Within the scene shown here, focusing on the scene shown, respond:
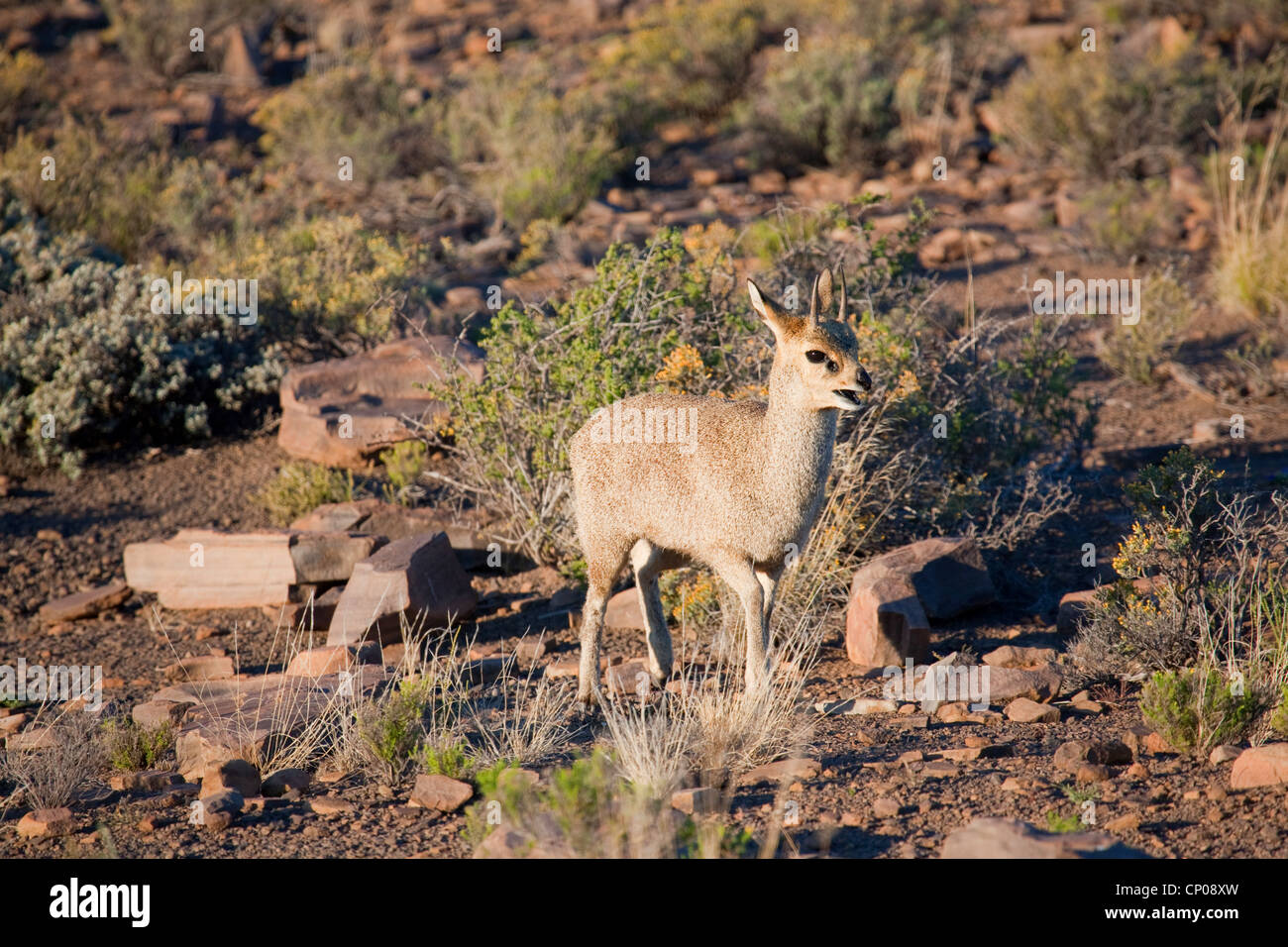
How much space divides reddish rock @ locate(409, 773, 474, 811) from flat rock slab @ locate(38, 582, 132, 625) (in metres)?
4.55

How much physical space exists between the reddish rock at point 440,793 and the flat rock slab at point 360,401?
481 centimetres

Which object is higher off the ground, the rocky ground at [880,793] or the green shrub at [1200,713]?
the green shrub at [1200,713]

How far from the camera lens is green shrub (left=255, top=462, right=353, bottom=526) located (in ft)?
33.4

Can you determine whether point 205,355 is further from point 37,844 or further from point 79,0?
point 79,0

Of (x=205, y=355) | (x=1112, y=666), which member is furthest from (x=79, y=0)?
(x=1112, y=666)

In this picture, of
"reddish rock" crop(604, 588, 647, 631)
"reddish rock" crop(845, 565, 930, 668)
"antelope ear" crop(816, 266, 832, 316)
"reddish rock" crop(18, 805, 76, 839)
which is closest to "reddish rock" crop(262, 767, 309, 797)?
"reddish rock" crop(18, 805, 76, 839)

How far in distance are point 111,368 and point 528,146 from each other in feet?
22.8

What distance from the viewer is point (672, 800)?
5.36 m

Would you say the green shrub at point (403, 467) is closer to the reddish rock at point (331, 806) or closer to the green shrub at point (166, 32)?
the reddish rock at point (331, 806)

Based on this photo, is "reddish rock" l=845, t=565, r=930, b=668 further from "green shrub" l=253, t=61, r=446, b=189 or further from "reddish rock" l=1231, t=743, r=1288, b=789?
"green shrub" l=253, t=61, r=446, b=189

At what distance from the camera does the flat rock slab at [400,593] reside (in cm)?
780

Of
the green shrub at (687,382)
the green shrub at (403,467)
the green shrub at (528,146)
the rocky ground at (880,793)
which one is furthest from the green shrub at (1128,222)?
the green shrub at (403,467)

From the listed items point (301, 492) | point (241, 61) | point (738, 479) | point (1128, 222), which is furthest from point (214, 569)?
point (241, 61)

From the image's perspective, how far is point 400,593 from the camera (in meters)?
7.86
